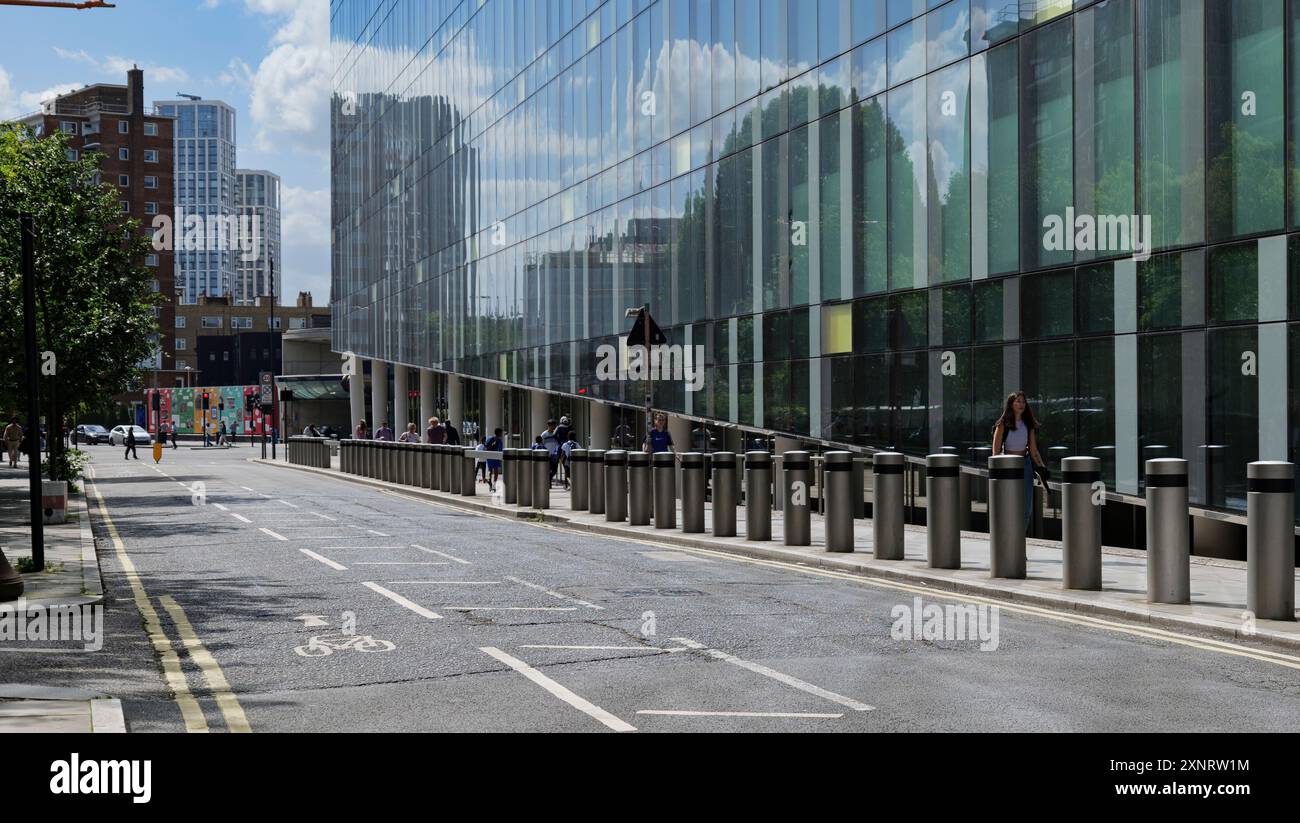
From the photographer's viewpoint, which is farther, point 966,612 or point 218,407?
point 218,407

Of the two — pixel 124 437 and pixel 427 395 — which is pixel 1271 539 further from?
pixel 124 437

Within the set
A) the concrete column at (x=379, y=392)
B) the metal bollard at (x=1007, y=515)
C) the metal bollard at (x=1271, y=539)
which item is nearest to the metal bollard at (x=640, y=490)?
the metal bollard at (x=1007, y=515)

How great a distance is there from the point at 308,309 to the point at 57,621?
171 metres

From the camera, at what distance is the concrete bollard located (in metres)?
20.1

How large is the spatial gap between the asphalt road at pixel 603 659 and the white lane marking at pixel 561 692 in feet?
0.07

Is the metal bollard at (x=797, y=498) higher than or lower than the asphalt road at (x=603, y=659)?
higher

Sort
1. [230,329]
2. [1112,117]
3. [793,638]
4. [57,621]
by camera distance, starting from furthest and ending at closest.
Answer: [230,329]
[1112,117]
[57,621]
[793,638]

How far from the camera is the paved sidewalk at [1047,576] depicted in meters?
10.6

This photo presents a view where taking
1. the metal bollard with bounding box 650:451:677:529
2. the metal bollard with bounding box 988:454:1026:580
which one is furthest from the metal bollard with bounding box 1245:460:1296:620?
the metal bollard with bounding box 650:451:677:529

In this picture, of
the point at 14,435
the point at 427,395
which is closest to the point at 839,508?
the point at 14,435

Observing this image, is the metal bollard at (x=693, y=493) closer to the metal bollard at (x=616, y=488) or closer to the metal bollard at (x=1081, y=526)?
the metal bollard at (x=616, y=488)

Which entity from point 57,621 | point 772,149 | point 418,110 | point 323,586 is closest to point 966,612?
point 323,586
